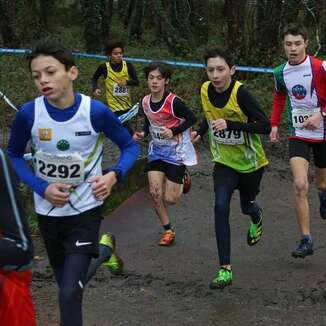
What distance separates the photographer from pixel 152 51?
22406 millimetres

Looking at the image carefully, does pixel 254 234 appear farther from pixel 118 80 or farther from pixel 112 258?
pixel 118 80

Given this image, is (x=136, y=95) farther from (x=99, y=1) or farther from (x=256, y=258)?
(x=99, y=1)

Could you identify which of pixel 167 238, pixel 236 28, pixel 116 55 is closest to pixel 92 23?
pixel 236 28

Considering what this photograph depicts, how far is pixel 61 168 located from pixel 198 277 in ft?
7.26

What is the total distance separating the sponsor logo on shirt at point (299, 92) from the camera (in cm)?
607

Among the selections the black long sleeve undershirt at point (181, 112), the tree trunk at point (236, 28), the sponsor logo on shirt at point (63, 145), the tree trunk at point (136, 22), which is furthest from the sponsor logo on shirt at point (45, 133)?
the tree trunk at point (136, 22)

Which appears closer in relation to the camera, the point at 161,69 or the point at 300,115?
the point at 300,115

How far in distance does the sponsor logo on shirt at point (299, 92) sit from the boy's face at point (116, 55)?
460cm

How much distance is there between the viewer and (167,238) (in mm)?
6816

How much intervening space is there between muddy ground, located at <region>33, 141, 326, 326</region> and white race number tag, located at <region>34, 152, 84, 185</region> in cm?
126

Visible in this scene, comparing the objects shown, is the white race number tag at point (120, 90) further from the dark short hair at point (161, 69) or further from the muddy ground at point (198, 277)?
the dark short hair at point (161, 69)

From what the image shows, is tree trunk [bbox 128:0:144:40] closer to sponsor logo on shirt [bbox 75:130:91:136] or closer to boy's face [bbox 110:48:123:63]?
boy's face [bbox 110:48:123:63]

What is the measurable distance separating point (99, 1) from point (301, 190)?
17.5 metres

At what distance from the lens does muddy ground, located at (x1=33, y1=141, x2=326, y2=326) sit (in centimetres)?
492
